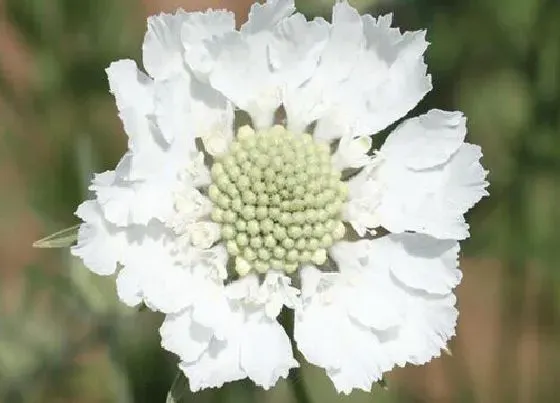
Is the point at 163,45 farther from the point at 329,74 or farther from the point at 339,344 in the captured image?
the point at 339,344

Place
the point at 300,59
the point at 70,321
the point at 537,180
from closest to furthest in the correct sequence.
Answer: the point at 300,59 → the point at 70,321 → the point at 537,180

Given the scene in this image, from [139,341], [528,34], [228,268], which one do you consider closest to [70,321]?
[139,341]

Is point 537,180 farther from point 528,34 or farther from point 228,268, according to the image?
point 228,268

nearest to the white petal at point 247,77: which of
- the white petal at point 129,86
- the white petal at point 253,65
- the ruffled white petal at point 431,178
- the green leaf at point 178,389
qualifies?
the white petal at point 253,65

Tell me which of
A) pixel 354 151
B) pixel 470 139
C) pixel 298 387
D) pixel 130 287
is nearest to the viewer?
pixel 130 287

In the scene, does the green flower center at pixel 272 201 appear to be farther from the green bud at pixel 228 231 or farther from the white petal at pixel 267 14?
the white petal at pixel 267 14

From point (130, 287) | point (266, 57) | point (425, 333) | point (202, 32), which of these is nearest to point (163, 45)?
point (202, 32)
